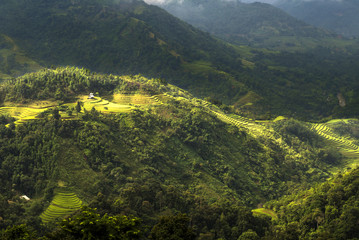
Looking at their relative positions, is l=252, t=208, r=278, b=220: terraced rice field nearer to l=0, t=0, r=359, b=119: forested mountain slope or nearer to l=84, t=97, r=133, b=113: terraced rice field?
l=84, t=97, r=133, b=113: terraced rice field

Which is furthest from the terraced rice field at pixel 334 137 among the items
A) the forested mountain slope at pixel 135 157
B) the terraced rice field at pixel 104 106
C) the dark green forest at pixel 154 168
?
the terraced rice field at pixel 104 106

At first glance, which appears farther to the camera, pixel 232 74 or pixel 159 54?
pixel 159 54

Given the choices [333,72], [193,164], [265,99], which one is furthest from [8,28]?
[333,72]

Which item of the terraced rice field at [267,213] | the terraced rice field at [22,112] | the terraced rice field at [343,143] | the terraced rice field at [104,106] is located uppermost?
the terraced rice field at [104,106]

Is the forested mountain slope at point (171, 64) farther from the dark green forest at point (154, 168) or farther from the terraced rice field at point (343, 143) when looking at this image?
the terraced rice field at point (343, 143)

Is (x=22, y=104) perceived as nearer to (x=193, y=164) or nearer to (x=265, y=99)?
(x=193, y=164)

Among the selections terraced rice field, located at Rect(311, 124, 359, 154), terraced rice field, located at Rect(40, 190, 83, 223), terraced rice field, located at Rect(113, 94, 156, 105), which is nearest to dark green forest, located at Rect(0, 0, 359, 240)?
terraced rice field, located at Rect(40, 190, 83, 223)
